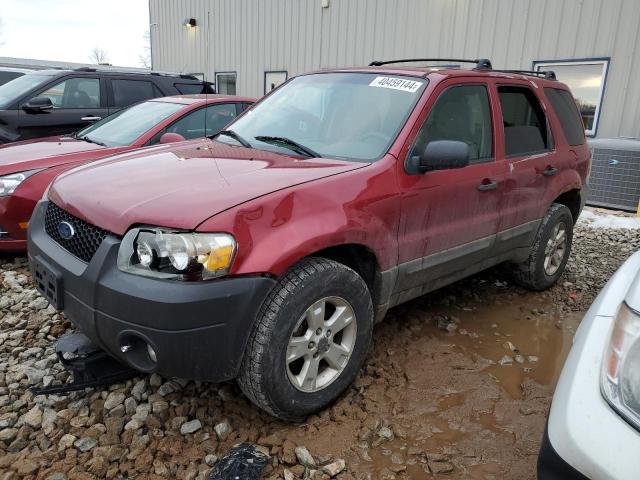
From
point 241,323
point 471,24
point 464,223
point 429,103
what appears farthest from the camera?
point 471,24

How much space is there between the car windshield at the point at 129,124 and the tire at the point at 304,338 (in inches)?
128

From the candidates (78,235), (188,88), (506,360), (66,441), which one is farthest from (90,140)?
(506,360)

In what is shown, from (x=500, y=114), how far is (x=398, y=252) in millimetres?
1480

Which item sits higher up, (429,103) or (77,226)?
(429,103)

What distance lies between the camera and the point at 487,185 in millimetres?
3354

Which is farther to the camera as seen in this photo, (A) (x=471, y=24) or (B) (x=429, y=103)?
(A) (x=471, y=24)

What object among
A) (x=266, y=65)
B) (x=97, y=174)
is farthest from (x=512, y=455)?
(x=266, y=65)

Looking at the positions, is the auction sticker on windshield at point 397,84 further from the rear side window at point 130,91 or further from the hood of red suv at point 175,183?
the rear side window at point 130,91

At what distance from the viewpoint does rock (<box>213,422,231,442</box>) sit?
2449 millimetres

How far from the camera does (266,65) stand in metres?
13.3

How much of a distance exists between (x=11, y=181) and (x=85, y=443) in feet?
8.77

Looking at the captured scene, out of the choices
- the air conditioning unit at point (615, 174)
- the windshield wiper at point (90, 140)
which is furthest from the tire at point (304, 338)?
the air conditioning unit at point (615, 174)

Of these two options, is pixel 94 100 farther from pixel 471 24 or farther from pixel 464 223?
pixel 471 24

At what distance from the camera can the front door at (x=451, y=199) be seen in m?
2.90
